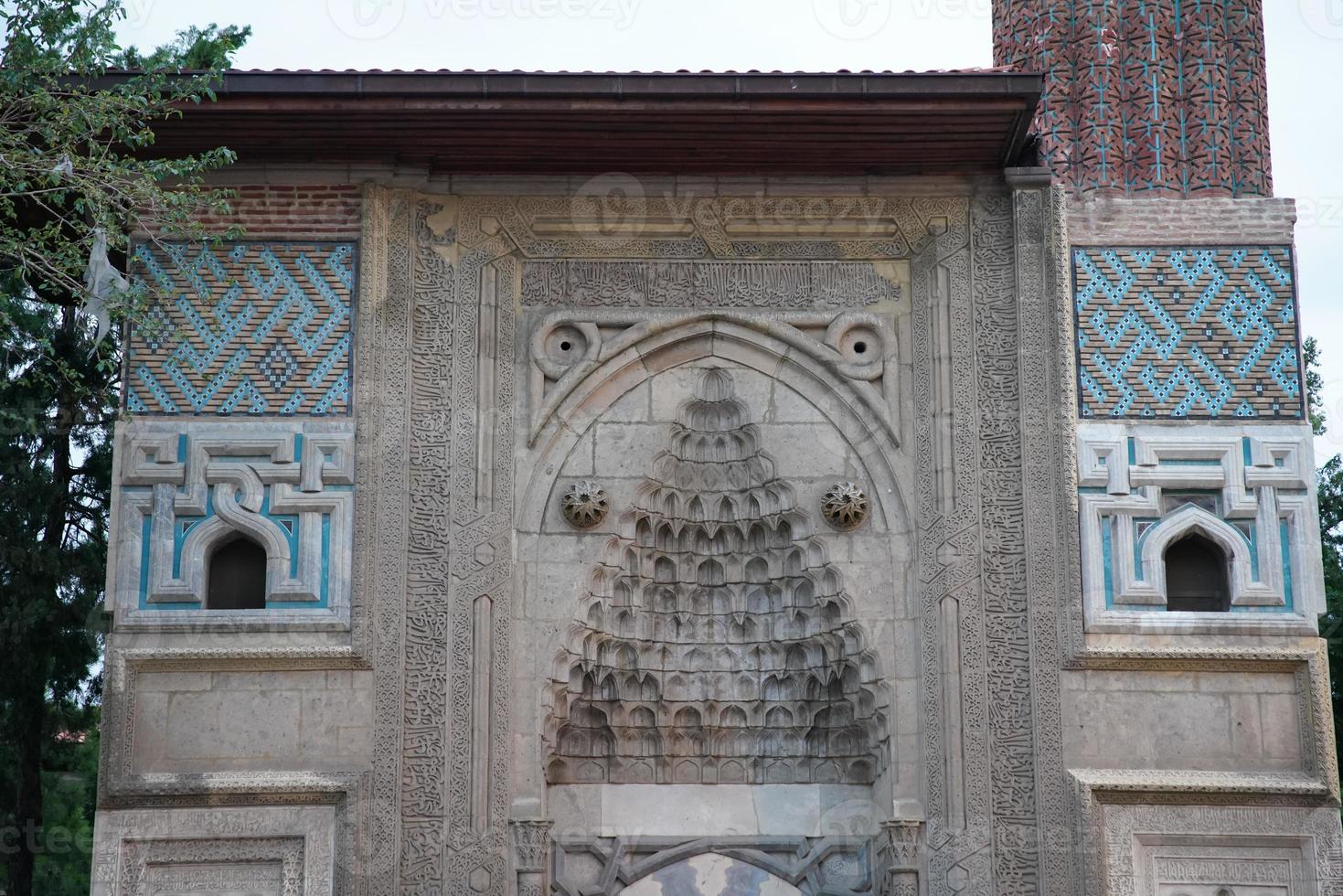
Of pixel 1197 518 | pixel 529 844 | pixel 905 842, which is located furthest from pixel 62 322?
pixel 1197 518

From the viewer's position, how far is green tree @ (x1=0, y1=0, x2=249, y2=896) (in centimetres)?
751

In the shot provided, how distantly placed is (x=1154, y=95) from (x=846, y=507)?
7.96 ft

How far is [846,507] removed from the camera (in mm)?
8320

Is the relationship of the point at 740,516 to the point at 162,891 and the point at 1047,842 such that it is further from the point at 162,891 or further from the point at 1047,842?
the point at 162,891

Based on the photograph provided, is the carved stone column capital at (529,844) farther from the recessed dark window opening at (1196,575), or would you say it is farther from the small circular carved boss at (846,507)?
the recessed dark window opening at (1196,575)

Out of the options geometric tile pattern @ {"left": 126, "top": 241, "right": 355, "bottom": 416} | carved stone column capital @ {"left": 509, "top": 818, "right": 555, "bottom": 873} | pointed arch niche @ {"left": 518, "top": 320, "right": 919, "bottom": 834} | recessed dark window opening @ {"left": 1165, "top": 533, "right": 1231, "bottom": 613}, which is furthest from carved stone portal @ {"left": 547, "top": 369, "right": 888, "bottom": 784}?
geometric tile pattern @ {"left": 126, "top": 241, "right": 355, "bottom": 416}

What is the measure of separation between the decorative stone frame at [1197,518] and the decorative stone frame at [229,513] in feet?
10.6

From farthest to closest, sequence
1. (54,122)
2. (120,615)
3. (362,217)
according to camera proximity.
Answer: (362,217) → (120,615) → (54,122)

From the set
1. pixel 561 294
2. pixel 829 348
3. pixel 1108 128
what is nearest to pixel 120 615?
pixel 561 294

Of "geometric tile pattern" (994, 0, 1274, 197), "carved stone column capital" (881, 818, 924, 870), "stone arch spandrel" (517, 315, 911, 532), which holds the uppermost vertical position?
"geometric tile pattern" (994, 0, 1274, 197)

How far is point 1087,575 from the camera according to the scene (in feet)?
26.3

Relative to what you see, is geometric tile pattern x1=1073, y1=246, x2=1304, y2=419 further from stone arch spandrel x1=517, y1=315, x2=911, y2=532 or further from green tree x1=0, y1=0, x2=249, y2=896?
green tree x1=0, y1=0, x2=249, y2=896

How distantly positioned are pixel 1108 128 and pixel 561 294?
2.65 meters

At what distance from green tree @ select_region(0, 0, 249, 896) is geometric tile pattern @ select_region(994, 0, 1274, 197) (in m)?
3.86
